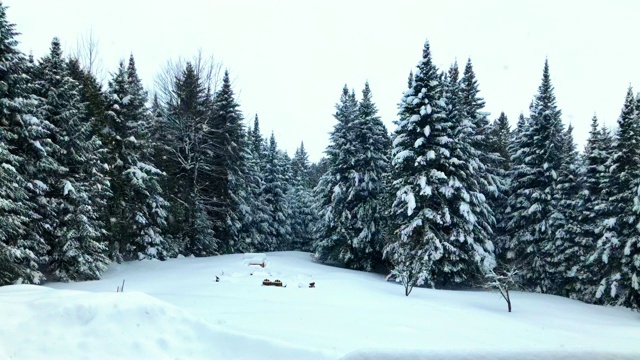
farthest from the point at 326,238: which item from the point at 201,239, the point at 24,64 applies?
the point at 24,64

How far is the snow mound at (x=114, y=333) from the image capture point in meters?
5.96

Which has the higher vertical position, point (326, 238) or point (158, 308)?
point (326, 238)

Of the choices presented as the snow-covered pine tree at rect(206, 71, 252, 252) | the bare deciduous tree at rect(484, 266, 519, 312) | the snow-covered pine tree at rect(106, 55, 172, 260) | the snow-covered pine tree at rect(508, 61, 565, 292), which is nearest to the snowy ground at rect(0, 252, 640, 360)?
the bare deciduous tree at rect(484, 266, 519, 312)

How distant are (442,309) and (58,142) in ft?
59.1

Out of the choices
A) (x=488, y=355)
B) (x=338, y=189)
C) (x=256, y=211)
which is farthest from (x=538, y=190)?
(x=488, y=355)

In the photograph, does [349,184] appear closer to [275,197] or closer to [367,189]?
[367,189]

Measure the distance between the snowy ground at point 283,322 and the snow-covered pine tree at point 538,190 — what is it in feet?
18.8

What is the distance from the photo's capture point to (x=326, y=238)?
→ 30.3 metres

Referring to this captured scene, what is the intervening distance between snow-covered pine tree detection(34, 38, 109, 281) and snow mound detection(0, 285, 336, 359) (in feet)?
39.2

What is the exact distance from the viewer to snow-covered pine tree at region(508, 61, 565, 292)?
26500 mm

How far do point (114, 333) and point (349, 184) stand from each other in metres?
23.5

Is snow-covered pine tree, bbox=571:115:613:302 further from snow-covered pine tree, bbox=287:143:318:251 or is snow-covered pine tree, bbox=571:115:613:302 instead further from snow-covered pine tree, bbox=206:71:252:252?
snow-covered pine tree, bbox=287:143:318:251

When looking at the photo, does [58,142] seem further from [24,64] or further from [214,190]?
[214,190]

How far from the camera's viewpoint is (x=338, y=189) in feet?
95.2
